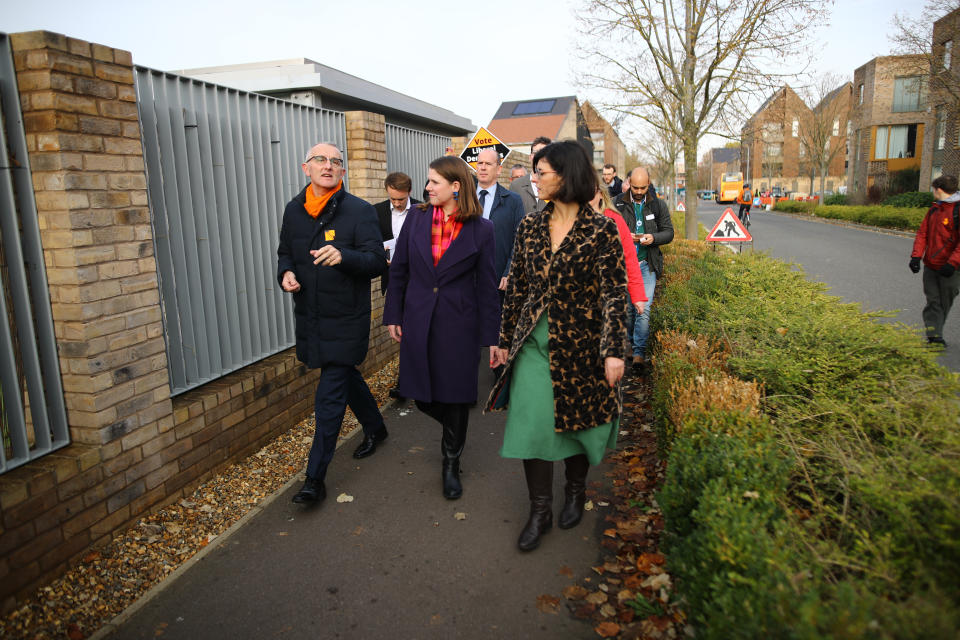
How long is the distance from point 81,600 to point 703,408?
328 cm

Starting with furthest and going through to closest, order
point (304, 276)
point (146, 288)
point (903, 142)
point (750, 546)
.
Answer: point (903, 142) < point (304, 276) < point (146, 288) < point (750, 546)

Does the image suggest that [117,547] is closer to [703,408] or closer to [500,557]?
[500,557]

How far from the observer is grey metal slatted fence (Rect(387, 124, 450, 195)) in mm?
8094

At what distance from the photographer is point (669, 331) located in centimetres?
558

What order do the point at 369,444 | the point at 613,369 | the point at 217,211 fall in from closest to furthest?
the point at 613,369, the point at 217,211, the point at 369,444

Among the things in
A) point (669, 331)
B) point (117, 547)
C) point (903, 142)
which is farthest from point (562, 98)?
point (117, 547)

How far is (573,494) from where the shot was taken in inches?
147

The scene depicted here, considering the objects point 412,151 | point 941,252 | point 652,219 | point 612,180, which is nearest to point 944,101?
point 612,180

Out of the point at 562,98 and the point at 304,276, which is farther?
the point at 562,98

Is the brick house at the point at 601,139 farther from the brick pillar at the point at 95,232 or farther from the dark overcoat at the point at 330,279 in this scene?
the brick pillar at the point at 95,232

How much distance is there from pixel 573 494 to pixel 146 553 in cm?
240

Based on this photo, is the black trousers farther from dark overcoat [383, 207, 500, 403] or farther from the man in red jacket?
the man in red jacket

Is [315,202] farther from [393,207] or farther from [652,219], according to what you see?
[652,219]

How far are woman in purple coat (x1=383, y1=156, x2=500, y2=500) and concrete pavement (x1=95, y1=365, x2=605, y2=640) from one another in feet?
1.30
